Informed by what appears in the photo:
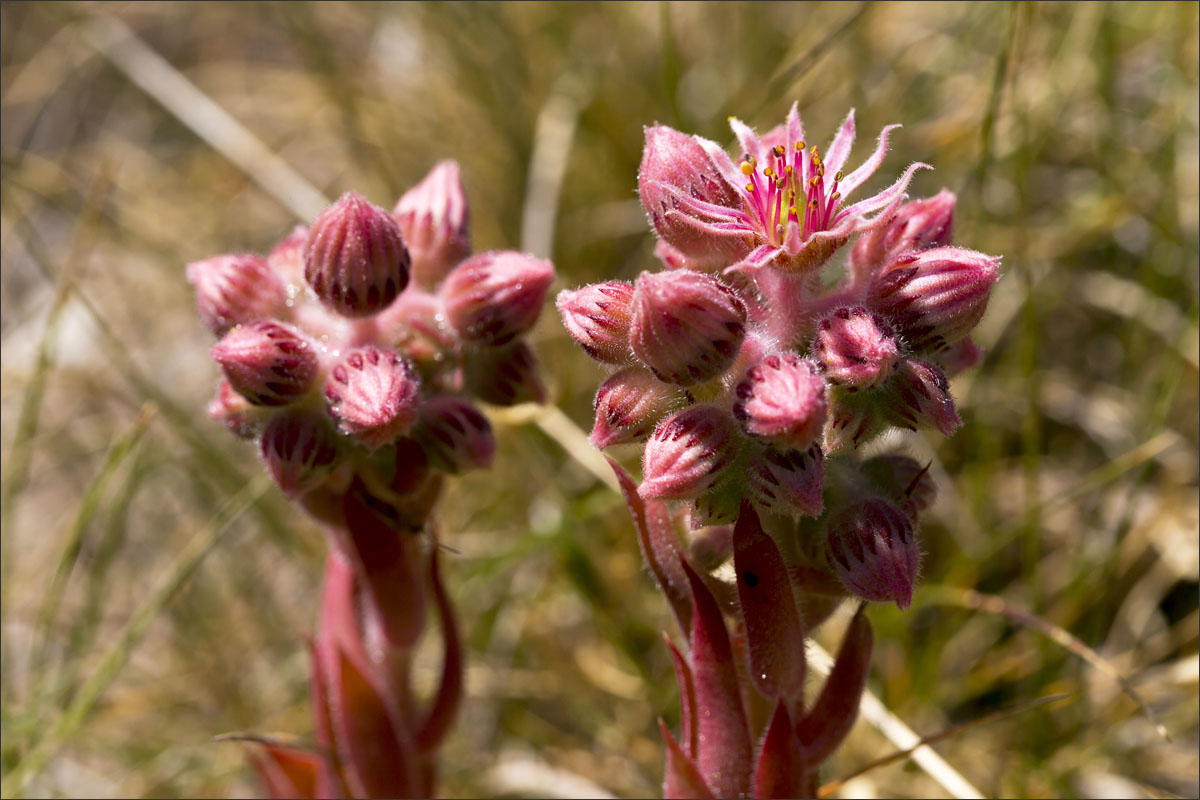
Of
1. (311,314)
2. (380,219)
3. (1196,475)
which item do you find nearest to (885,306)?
(380,219)

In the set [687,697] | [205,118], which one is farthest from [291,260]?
[205,118]

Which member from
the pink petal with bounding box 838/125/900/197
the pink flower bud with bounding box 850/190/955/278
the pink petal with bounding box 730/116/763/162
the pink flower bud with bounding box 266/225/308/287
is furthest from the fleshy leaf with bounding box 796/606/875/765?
the pink flower bud with bounding box 266/225/308/287

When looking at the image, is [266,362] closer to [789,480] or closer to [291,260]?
[291,260]

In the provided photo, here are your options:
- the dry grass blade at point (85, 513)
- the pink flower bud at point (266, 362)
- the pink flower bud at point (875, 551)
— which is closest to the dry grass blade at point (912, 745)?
the pink flower bud at point (875, 551)

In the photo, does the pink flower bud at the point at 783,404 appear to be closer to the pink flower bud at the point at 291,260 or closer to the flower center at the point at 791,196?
the flower center at the point at 791,196

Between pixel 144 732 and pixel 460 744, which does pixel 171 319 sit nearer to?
pixel 144 732

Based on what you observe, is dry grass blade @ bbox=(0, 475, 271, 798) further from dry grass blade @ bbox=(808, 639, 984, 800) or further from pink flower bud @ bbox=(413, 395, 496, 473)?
dry grass blade @ bbox=(808, 639, 984, 800)
